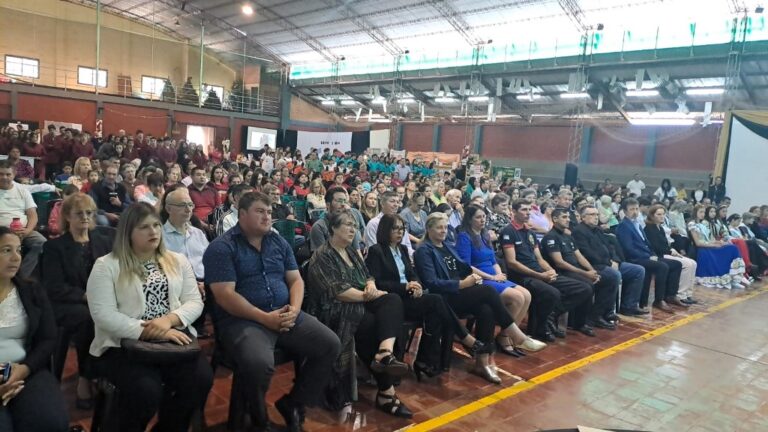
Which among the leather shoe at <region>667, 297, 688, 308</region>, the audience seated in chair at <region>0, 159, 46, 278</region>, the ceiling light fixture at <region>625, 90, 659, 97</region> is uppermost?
the ceiling light fixture at <region>625, 90, 659, 97</region>

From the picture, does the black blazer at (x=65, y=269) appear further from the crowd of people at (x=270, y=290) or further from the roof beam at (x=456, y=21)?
the roof beam at (x=456, y=21)

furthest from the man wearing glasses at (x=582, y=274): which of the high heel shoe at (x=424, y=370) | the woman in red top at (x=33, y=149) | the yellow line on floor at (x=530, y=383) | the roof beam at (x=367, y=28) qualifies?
the roof beam at (x=367, y=28)

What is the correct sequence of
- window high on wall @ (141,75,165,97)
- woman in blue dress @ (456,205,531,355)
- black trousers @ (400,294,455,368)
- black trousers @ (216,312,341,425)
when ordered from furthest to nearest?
window high on wall @ (141,75,165,97) < woman in blue dress @ (456,205,531,355) < black trousers @ (400,294,455,368) < black trousers @ (216,312,341,425)

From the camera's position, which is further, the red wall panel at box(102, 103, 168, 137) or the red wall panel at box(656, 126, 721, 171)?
the red wall panel at box(102, 103, 168, 137)

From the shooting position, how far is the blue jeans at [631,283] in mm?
5562

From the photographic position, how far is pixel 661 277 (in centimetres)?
595

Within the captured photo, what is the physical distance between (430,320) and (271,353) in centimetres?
128

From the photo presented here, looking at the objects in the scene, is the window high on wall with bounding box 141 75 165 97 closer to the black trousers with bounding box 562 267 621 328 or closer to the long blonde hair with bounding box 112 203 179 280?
the black trousers with bounding box 562 267 621 328

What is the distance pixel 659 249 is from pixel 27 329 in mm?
6395

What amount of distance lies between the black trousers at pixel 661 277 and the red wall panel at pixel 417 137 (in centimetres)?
1777

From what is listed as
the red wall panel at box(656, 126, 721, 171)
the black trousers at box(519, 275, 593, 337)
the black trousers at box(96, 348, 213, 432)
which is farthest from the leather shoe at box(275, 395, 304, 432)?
the red wall panel at box(656, 126, 721, 171)

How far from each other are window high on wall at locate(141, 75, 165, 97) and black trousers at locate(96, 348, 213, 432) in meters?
21.1

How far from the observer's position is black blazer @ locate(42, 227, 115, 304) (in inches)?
109

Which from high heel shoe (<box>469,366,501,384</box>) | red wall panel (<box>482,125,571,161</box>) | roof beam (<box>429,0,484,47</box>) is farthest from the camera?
red wall panel (<box>482,125,571,161</box>)
